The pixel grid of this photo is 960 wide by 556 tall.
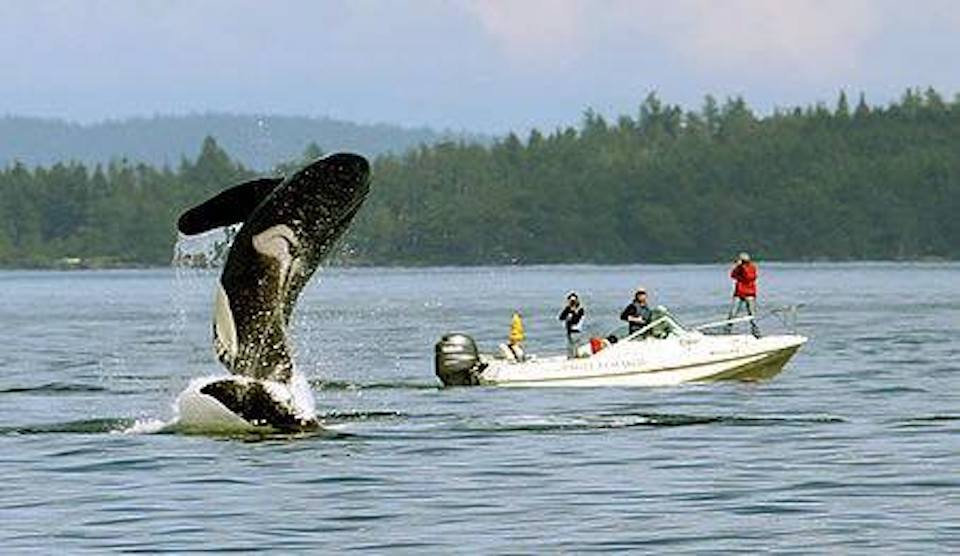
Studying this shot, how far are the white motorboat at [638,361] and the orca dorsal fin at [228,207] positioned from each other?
680 inches

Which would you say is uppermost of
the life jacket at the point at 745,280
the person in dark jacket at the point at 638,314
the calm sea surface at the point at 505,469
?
the life jacket at the point at 745,280

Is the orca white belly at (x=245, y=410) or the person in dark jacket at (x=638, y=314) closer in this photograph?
the orca white belly at (x=245, y=410)

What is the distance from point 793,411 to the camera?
43812 millimetres

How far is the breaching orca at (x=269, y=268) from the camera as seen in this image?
110ft

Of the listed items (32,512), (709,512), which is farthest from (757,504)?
(32,512)

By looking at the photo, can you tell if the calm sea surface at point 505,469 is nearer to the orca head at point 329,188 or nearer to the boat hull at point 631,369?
the boat hull at point 631,369

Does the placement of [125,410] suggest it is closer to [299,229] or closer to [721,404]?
[721,404]

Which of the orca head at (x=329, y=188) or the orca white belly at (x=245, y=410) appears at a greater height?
the orca head at (x=329, y=188)

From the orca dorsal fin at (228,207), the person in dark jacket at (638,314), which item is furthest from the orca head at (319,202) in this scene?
the person in dark jacket at (638,314)

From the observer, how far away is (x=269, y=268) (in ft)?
113

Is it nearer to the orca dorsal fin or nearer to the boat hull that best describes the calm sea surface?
the boat hull

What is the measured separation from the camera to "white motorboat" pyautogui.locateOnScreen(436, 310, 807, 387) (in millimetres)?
50625

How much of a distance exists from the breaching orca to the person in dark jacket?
1708 cm

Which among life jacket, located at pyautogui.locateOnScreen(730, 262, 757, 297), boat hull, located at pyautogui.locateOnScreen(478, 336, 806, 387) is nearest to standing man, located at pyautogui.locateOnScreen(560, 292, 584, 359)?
boat hull, located at pyautogui.locateOnScreen(478, 336, 806, 387)
